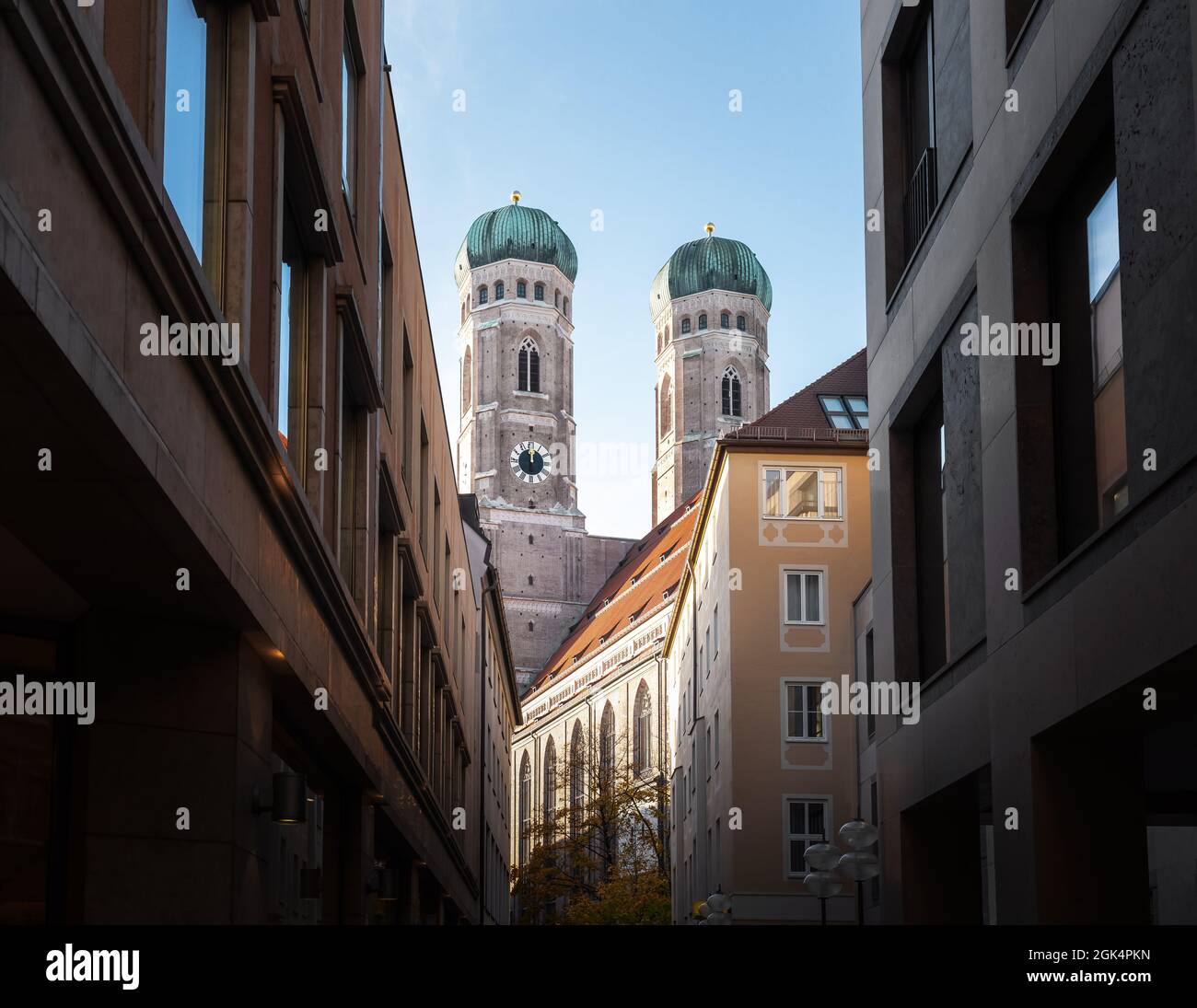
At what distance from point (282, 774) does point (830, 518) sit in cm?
3186

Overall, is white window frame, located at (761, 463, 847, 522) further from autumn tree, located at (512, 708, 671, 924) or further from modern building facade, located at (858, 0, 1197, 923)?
autumn tree, located at (512, 708, 671, 924)

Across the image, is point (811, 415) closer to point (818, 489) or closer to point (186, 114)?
point (818, 489)

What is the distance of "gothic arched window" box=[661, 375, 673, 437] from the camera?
156m

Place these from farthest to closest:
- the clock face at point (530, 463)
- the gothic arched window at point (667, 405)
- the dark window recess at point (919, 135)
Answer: the gothic arched window at point (667, 405), the clock face at point (530, 463), the dark window recess at point (919, 135)

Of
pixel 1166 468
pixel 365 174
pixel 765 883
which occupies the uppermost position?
pixel 365 174

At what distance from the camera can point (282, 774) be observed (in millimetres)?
11945

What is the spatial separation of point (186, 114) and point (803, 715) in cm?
3342

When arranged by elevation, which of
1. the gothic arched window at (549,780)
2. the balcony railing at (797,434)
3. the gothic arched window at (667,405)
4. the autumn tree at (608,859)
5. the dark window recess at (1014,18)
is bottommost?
the autumn tree at (608,859)

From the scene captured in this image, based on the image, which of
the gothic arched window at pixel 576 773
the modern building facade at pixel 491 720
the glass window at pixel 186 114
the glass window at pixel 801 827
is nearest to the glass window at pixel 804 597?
the glass window at pixel 801 827

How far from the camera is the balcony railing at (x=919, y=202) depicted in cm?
1766

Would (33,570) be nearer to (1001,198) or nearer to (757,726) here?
(1001,198)

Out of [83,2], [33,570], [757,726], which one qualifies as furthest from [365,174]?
[757,726]

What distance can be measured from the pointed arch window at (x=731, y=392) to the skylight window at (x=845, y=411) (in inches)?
4171

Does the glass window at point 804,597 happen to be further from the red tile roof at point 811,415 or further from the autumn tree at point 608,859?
the autumn tree at point 608,859
